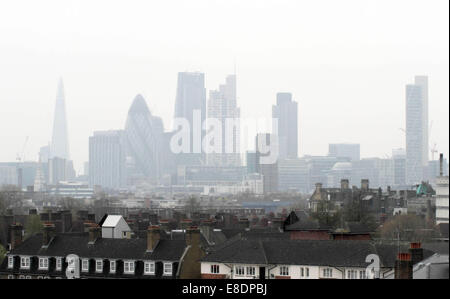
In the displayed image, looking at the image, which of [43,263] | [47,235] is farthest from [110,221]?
[43,263]

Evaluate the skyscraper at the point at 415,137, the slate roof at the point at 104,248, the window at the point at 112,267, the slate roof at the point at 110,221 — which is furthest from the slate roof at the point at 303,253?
the skyscraper at the point at 415,137

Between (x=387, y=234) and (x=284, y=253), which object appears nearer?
(x=284, y=253)

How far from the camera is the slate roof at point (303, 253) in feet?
70.9

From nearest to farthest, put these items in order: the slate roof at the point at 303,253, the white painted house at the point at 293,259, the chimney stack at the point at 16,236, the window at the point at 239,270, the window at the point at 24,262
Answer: the white painted house at the point at 293,259 → the slate roof at the point at 303,253 → the window at the point at 239,270 → the window at the point at 24,262 → the chimney stack at the point at 16,236

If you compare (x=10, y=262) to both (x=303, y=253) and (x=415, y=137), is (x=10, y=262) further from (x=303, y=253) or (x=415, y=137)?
(x=415, y=137)

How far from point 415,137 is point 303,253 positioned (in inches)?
4665

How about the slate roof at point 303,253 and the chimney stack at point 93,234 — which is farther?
the chimney stack at point 93,234

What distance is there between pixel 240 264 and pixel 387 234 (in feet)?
59.1

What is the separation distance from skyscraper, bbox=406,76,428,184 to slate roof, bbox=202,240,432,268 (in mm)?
84938

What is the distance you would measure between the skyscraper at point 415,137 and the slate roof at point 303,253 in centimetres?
8494

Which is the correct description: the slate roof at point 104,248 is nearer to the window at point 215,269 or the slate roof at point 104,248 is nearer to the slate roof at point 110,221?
the window at point 215,269

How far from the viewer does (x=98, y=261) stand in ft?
88.5
